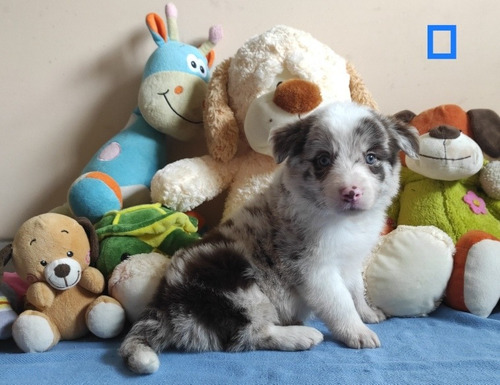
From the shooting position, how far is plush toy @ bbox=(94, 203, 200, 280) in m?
2.22

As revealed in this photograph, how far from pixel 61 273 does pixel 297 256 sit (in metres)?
1.02

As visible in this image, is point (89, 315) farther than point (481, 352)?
Yes

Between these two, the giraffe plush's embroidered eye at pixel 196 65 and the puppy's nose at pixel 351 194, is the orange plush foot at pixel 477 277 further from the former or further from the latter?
the giraffe plush's embroidered eye at pixel 196 65

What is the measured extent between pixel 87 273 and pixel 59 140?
130 centimetres

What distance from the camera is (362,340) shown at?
183cm

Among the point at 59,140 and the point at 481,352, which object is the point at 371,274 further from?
the point at 59,140

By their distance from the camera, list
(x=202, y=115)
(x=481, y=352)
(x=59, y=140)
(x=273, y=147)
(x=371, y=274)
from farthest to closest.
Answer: (x=59, y=140) → (x=202, y=115) → (x=371, y=274) → (x=273, y=147) → (x=481, y=352)

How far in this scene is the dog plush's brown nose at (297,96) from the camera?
2.19 metres

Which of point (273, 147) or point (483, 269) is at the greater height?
point (273, 147)

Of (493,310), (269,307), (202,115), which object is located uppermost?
(202,115)

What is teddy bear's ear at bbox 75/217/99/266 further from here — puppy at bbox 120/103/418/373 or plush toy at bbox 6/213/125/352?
puppy at bbox 120/103/418/373

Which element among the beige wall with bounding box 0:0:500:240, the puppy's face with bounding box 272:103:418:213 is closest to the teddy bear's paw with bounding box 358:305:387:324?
the puppy's face with bounding box 272:103:418:213

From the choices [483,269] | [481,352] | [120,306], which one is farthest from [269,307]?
[483,269]

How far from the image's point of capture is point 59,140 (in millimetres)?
3045
